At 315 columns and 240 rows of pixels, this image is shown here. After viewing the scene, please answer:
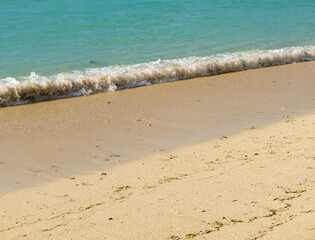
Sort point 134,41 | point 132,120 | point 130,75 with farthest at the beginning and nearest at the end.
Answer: point 134,41, point 130,75, point 132,120

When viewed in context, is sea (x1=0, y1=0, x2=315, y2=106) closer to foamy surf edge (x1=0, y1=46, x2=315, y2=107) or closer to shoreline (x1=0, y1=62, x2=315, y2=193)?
foamy surf edge (x1=0, y1=46, x2=315, y2=107)

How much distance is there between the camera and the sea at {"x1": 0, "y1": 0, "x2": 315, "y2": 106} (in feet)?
39.1

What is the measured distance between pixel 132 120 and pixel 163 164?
6.91ft

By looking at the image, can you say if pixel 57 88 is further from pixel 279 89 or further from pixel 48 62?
pixel 279 89

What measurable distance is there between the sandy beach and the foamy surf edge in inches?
17.5

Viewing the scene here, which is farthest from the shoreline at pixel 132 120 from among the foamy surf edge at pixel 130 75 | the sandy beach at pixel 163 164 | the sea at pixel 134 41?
the sea at pixel 134 41

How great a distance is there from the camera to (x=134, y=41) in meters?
16.8

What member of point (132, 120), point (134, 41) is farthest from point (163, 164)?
point (134, 41)

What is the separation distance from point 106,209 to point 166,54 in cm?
972

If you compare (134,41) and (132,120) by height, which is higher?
(134,41)

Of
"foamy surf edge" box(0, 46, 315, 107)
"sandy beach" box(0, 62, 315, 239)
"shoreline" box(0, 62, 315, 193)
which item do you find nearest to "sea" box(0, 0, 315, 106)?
"foamy surf edge" box(0, 46, 315, 107)

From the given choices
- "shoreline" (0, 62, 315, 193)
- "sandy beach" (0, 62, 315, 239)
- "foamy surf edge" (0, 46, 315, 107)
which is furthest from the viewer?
"foamy surf edge" (0, 46, 315, 107)

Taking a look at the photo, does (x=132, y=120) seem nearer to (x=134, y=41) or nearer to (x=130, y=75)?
(x=130, y=75)

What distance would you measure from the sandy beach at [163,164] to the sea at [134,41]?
70 cm
